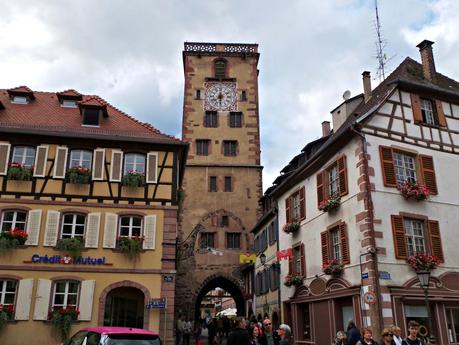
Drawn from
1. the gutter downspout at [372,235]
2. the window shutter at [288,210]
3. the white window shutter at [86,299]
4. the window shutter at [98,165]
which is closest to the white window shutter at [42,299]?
the white window shutter at [86,299]

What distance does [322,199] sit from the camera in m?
20.0

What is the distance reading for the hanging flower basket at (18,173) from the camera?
1928cm

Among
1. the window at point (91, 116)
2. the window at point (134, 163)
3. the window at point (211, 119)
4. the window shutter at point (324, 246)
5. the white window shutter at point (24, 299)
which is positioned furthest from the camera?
the window at point (211, 119)

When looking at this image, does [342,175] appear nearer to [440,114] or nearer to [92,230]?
[440,114]

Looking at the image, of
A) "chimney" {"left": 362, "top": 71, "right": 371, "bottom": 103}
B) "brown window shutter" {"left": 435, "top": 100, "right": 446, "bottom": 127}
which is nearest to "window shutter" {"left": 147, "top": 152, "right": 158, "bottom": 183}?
"chimney" {"left": 362, "top": 71, "right": 371, "bottom": 103}

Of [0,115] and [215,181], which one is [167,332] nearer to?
[0,115]

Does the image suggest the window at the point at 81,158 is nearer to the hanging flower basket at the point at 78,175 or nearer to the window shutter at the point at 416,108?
the hanging flower basket at the point at 78,175

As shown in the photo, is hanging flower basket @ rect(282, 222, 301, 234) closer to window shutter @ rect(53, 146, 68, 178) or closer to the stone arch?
the stone arch

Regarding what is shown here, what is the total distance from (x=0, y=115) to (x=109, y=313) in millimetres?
9500

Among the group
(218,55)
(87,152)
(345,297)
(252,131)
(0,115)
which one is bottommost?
(345,297)

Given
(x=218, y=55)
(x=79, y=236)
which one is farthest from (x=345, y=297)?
(x=218, y=55)

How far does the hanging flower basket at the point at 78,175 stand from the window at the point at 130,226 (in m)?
2.10

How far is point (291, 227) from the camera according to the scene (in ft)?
74.5

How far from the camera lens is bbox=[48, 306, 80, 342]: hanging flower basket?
17641 mm
